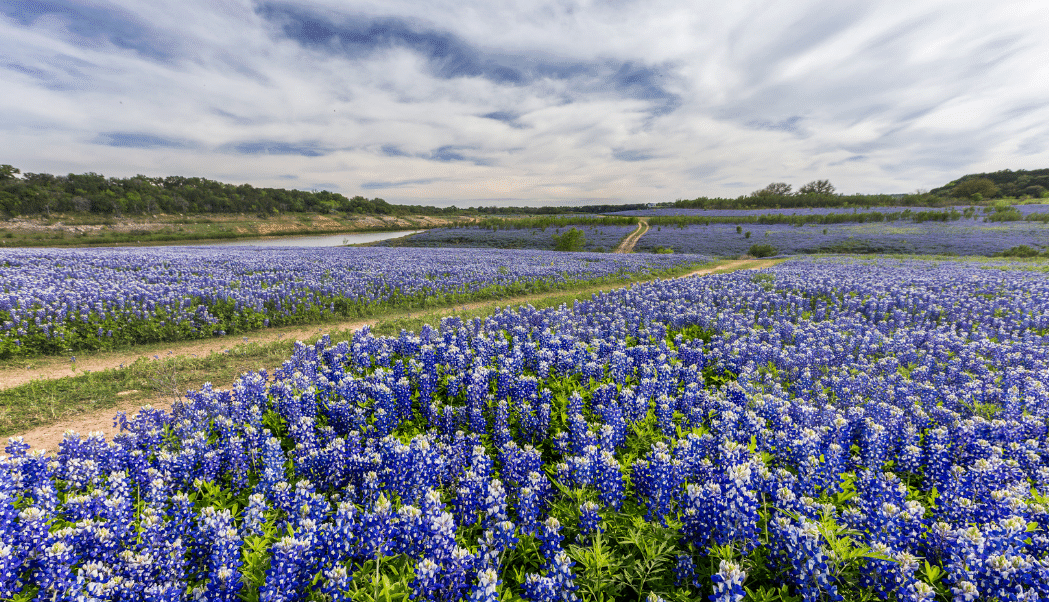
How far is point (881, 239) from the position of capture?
46.8 metres

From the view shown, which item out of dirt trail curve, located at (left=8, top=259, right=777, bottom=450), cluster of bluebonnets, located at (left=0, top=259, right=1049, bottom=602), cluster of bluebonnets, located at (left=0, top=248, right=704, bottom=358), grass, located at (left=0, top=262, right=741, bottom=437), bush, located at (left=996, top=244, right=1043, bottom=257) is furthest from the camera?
bush, located at (left=996, top=244, right=1043, bottom=257)

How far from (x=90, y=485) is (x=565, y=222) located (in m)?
76.3

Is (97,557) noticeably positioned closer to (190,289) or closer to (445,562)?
(445,562)

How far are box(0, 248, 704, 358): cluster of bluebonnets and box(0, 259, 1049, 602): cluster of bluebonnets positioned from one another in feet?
28.2

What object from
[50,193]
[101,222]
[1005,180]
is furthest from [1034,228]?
[50,193]

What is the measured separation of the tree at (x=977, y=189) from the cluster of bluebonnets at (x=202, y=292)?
140714 mm

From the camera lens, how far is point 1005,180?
118 metres

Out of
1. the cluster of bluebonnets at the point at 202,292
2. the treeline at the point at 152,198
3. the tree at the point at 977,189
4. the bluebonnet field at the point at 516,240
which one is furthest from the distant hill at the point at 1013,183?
the treeline at the point at 152,198

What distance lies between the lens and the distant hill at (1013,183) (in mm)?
102131

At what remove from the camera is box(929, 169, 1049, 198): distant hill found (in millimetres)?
102131

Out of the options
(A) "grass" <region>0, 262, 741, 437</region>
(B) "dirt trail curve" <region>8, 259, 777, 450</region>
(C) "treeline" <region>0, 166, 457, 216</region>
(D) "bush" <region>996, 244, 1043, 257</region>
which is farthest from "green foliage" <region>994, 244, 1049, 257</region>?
(C) "treeline" <region>0, 166, 457, 216</region>

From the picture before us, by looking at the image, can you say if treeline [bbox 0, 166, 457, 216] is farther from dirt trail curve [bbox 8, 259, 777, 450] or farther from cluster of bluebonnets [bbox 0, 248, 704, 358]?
dirt trail curve [bbox 8, 259, 777, 450]

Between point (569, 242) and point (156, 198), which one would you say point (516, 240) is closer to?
point (569, 242)

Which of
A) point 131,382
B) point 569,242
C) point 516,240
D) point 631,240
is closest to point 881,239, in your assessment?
point 631,240
